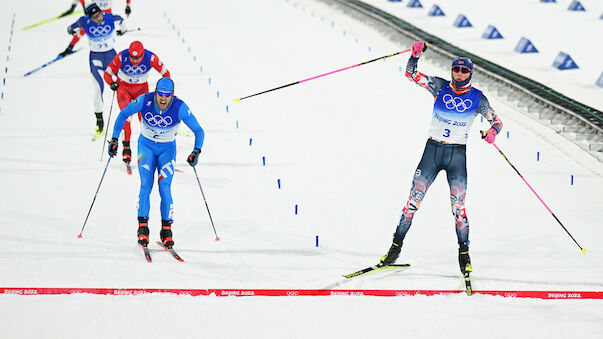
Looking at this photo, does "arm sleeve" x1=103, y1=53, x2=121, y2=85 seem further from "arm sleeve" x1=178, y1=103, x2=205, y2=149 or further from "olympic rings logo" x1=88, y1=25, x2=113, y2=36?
"arm sleeve" x1=178, y1=103, x2=205, y2=149

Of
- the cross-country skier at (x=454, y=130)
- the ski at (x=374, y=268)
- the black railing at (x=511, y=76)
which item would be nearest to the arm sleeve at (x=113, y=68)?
the cross-country skier at (x=454, y=130)

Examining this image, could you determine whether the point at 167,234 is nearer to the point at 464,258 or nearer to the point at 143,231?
the point at 143,231

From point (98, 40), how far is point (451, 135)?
679cm

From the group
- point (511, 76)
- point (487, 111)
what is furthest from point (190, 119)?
point (511, 76)

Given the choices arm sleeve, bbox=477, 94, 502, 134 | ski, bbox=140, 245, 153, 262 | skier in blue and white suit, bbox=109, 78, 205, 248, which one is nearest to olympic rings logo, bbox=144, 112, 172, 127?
skier in blue and white suit, bbox=109, 78, 205, 248

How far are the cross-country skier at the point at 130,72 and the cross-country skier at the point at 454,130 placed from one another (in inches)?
156

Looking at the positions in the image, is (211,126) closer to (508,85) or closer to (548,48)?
(508,85)

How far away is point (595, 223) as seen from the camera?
9359 millimetres

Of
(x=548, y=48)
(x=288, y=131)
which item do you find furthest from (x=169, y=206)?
(x=548, y=48)

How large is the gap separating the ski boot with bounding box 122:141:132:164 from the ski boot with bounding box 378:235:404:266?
4.42 metres

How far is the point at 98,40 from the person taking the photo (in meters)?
12.0

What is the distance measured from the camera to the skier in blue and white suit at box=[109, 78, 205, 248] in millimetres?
8055

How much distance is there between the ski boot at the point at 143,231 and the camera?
327 inches

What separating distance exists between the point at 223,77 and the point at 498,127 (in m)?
9.71
